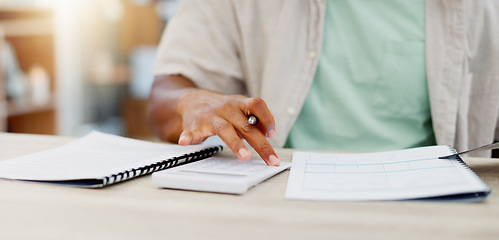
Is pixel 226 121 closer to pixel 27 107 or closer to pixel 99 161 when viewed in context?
pixel 99 161

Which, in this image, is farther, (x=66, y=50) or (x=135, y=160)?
(x=66, y=50)

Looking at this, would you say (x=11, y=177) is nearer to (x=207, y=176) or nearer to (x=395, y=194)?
(x=207, y=176)

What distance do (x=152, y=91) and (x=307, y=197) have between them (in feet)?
2.10

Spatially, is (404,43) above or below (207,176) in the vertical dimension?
above

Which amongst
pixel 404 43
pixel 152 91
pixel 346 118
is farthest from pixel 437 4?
pixel 152 91

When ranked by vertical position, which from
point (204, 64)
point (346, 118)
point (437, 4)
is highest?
point (437, 4)

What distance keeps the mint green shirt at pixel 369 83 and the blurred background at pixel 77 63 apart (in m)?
1.87

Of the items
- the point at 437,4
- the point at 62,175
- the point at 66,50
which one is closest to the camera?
the point at 62,175

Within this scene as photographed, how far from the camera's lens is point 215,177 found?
0.49m

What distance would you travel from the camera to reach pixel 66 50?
305cm

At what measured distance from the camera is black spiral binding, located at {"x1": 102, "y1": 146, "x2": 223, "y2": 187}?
50 cm

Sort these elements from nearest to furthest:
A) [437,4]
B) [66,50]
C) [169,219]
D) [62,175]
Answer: [169,219]
[62,175]
[437,4]
[66,50]

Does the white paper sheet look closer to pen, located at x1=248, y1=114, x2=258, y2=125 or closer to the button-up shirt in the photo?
pen, located at x1=248, y1=114, x2=258, y2=125

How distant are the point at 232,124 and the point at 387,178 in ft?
0.76
